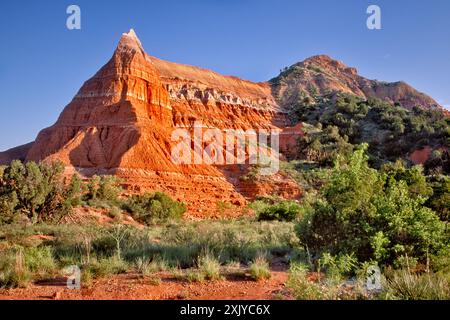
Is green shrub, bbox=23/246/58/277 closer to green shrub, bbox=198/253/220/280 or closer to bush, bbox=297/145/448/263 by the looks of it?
green shrub, bbox=198/253/220/280

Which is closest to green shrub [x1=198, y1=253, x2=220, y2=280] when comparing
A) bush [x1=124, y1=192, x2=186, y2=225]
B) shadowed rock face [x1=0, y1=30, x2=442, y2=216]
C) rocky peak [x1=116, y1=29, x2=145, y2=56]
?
bush [x1=124, y1=192, x2=186, y2=225]

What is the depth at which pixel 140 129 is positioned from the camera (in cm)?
3909

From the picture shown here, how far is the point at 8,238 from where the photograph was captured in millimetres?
12062

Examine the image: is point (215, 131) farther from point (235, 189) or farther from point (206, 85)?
point (206, 85)

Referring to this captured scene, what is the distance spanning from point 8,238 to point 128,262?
6.54 m

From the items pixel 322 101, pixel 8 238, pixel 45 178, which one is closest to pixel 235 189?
pixel 45 178

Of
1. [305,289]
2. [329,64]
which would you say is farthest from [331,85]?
[305,289]

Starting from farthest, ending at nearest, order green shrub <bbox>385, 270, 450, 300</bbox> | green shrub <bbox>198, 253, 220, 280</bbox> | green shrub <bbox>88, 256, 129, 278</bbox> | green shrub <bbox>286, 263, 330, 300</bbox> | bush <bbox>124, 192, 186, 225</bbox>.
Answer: bush <bbox>124, 192, 186, 225</bbox> → green shrub <bbox>88, 256, 129, 278</bbox> → green shrub <bbox>198, 253, 220, 280</bbox> → green shrub <bbox>385, 270, 450, 300</bbox> → green shrub <bbox>286, 263, 330, 300</bbox>

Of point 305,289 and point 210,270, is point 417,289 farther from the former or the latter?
point 210,270

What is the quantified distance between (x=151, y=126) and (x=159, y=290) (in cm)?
3608

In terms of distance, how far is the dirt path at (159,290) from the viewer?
18.0ft

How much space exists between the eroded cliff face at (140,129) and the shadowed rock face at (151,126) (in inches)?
3.5

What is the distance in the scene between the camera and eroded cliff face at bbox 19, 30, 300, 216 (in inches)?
1382

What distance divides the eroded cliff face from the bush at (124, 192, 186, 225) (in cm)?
462
